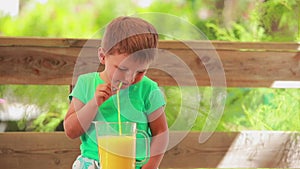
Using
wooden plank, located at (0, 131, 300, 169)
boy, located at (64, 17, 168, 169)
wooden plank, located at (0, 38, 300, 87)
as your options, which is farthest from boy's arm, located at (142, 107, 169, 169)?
wooden plank, located at (0, 131, 300, 169)

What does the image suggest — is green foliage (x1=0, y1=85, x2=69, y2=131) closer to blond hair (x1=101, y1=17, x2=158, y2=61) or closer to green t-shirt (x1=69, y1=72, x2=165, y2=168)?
green t-shirt (x1=69, y1=72, x2=165, y2=168)

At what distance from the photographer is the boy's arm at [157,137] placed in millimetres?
1495

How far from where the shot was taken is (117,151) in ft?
4.42

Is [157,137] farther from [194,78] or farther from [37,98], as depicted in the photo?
[37,98]

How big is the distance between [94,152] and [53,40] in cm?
110

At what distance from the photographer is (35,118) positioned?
3123 millimetres

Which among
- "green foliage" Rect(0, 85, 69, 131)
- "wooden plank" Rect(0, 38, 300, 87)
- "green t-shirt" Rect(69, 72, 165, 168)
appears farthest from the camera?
"green foliage" Rect(0, 85, 69, 131)

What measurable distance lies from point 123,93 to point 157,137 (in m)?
0.13

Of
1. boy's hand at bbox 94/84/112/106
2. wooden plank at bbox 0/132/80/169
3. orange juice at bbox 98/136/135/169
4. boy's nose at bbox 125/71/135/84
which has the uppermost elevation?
wooden plank at bbox 0/132/80/169

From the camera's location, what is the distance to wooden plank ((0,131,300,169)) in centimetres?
273

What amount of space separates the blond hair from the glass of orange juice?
17cm

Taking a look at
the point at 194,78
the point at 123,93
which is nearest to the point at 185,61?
the point at 194,78

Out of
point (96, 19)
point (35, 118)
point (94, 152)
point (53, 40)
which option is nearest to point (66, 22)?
point (96, 19)

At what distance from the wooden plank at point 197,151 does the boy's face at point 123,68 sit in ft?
4.18
